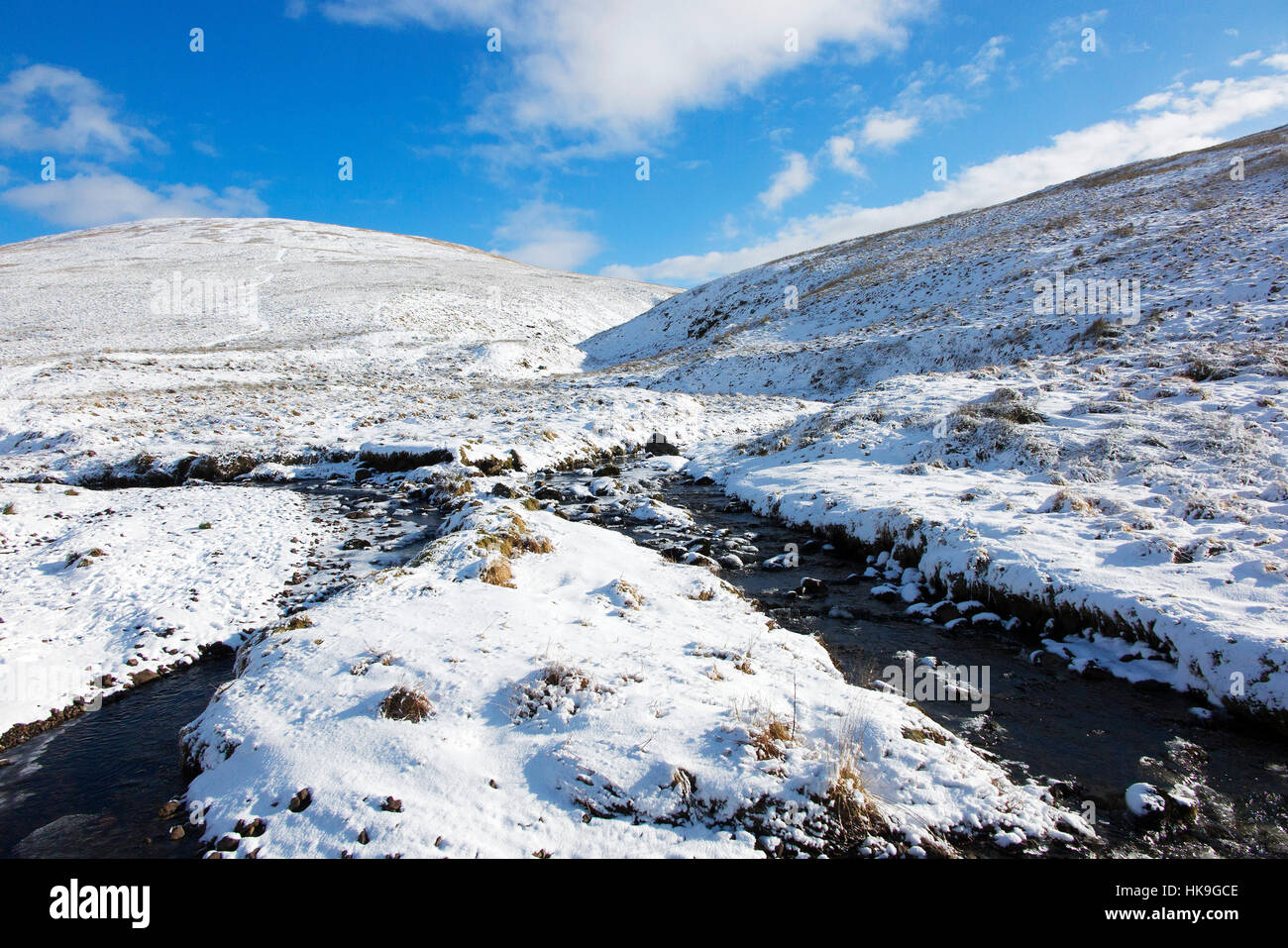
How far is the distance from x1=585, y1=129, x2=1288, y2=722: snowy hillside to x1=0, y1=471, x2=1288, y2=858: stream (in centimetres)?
86

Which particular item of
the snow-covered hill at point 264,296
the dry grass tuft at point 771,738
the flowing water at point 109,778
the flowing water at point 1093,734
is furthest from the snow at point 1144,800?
the snow-covered hill at point 264,296

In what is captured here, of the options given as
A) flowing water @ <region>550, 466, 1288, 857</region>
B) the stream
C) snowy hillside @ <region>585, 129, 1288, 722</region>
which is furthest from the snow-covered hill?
flowing water @ <region>550, 466, 1288, 857</region>

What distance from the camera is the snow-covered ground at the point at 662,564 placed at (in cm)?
517

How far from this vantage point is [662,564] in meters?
11.2

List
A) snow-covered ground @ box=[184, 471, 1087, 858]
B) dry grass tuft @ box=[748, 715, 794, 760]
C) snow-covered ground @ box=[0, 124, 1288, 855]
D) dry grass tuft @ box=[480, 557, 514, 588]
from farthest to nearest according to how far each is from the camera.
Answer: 1. dry grass tuft @ box=[480, 557, 514, 588]
2. dry grass tuft @ box=[748, 715, 794, 760]
3. snow-covered ground @ box=[0, 124, 1288, 855]
4. snow-covered ground @ box=[184, 471, 1087, 858]

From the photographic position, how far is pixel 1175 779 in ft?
A: 18.6

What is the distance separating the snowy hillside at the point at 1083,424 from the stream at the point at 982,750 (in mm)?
855

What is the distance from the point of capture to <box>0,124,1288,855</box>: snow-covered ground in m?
5.17

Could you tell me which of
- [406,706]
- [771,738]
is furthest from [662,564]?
[406,706]

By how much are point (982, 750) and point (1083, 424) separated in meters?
12.6

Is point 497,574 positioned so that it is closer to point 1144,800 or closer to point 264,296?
point 1144,800

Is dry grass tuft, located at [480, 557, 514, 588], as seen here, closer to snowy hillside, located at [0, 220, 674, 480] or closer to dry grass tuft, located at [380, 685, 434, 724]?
dry grass tuft, located at [380, 685, 434, 724]

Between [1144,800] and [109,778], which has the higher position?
[109,778]

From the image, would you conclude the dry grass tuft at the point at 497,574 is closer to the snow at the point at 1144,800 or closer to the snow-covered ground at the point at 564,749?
the snow-covered ground at the point at 564,749
